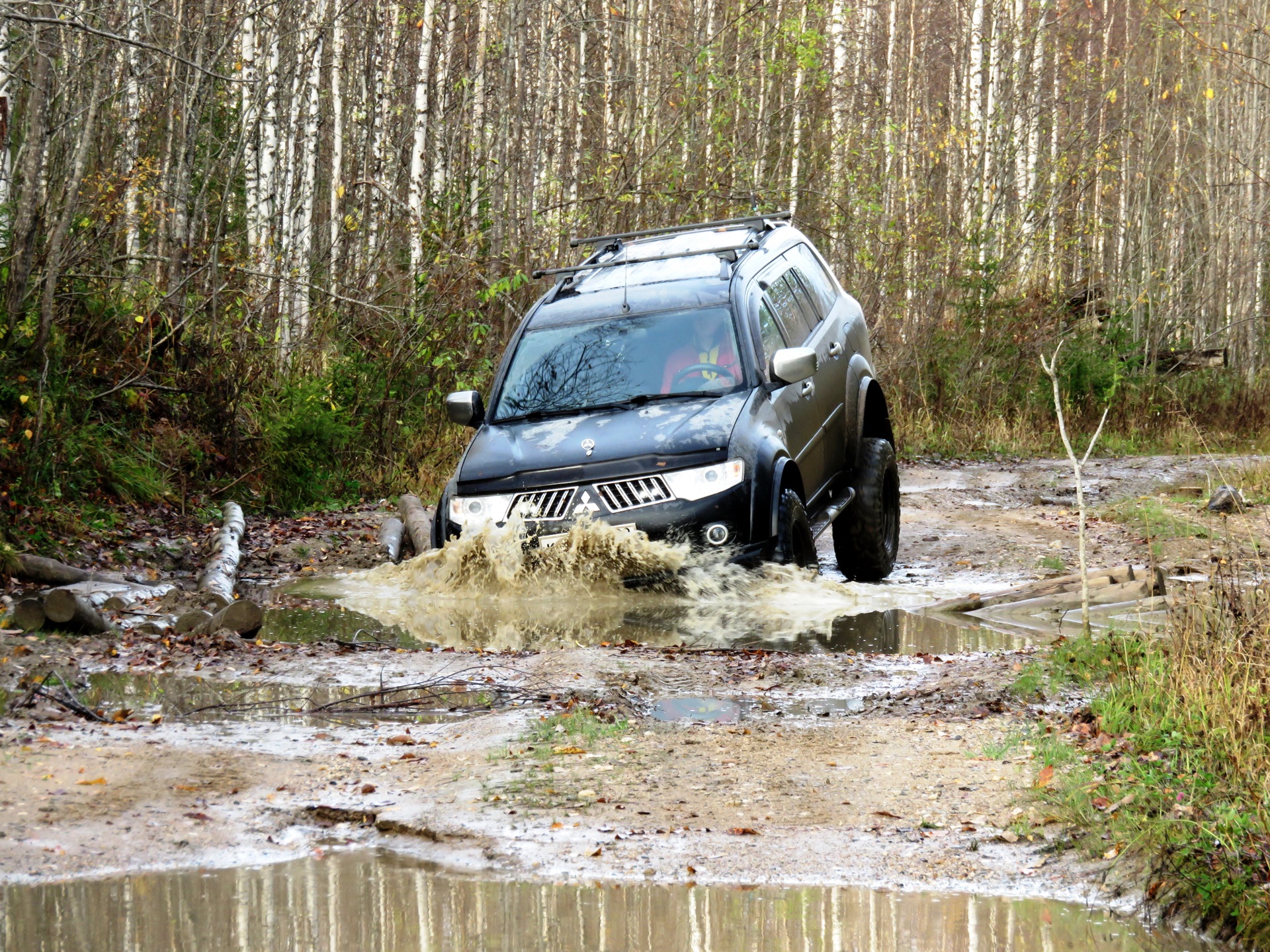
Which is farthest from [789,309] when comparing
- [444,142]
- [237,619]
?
[444,142]

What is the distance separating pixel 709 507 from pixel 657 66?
15992mm

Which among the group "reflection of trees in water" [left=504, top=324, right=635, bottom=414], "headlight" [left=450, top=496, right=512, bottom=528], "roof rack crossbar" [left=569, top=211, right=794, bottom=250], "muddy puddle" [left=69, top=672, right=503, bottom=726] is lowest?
"muddy puddle" [left=69, top=672, right=503, bottom=726]

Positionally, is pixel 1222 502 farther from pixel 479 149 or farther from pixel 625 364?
pixel 479 149

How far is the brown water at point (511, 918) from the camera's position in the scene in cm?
361

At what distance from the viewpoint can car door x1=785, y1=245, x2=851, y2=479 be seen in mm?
9898

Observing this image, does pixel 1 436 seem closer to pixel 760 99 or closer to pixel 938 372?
pixel 938 372

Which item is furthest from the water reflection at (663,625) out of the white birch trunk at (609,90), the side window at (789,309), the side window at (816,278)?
the white birch trunk at (609,90)

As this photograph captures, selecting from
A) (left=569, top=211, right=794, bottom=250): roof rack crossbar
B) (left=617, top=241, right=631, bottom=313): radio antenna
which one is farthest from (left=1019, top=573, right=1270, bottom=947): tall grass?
(left=569, top=211, right=794, bottom=250): roof rack crossbar

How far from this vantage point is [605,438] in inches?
334

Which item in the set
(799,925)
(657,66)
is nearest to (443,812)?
(799,925)

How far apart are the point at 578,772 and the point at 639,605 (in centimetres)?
344

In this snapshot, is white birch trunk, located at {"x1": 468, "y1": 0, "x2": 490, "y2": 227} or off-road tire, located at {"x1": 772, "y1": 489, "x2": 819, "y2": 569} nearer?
off-road tire, located at {"x1": 772, "y1": 489, "x2": 819, "y2": 569}

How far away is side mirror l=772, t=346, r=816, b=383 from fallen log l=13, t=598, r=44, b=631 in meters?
4.31

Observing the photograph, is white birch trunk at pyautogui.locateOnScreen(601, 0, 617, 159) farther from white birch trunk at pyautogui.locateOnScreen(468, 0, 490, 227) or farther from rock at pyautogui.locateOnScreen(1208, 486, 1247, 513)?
rock at pyautogui.locateOnScreen(1208, 486, 1247, 513)
